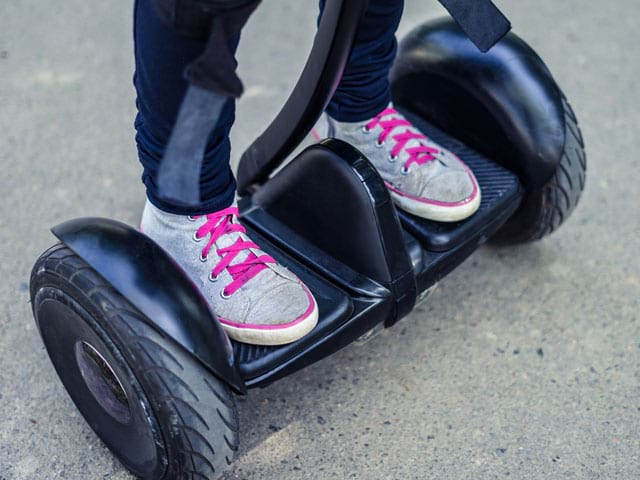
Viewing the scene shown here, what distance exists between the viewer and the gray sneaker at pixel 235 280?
48.8 inches

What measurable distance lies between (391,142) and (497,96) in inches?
9.4

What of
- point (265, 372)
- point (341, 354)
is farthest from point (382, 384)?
point (265, 372)

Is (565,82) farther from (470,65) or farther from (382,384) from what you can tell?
(382,384)

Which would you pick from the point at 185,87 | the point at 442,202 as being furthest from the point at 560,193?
the point at 185,87

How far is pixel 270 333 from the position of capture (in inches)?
48.5

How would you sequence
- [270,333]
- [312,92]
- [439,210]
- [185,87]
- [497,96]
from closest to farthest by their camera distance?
1. [185,87]
2. [270,333]
3. [312,92]
4. [439,210]
5. [497,96]

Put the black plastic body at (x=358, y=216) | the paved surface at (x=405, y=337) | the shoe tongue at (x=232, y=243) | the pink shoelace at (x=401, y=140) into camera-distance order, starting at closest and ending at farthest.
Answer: the black plastic body at (x=358, y=216)
the shoe tongue at (x=232, y=243)
the paved surface at (x=405, y=337)
the pink shoelace at (x=401, y=140)

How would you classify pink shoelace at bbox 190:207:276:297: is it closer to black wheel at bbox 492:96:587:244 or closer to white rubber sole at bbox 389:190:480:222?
white rubber sole at bbox 389:190:480:222

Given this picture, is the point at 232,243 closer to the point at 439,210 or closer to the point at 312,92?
the point at 312,92

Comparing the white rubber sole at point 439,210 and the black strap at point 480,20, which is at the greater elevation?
the black strap at point 480,20

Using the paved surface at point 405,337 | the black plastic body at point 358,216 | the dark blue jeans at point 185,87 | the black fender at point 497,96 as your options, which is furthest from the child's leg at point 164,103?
the black fender at point 497,96

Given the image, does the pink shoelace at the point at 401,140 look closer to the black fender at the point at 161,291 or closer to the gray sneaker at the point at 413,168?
the gray sneaker at the point at 413,168

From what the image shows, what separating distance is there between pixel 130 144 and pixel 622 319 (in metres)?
1.22

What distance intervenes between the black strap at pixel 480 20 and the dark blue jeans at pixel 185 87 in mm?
160
